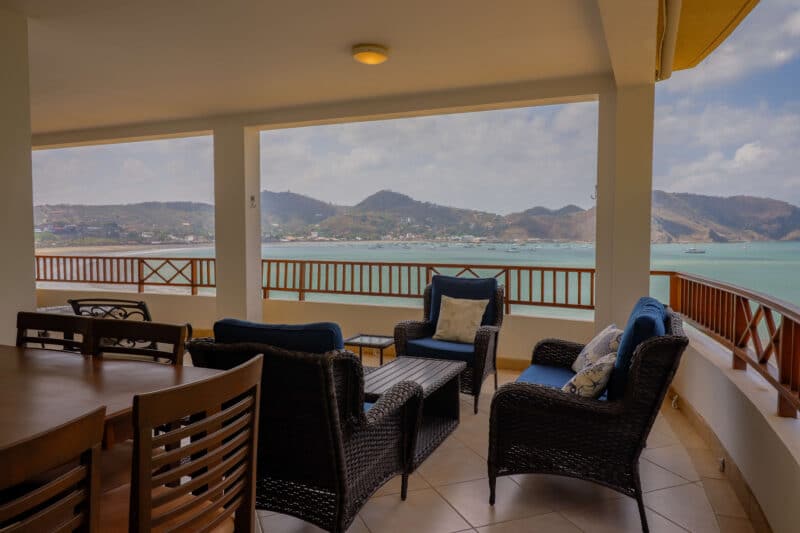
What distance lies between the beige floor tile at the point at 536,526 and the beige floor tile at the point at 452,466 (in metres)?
0.49

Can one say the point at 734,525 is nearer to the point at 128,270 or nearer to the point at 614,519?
the point at 614,519

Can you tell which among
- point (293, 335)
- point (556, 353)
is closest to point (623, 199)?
point (556, 353)

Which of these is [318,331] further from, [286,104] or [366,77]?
[286,104]

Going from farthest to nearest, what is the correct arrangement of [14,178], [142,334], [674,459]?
[14,178]
[674,459]
[142,334]

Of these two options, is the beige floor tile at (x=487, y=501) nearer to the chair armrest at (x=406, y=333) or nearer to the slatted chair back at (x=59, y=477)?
the chair armrest at (x=406, y=333)

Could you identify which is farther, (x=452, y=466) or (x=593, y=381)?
(x=452, y=466)

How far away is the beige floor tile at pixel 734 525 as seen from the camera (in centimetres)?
234

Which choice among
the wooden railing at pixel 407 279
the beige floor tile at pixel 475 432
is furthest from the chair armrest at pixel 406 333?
the wooden railing at pixel 407 279

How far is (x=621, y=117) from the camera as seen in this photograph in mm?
4527

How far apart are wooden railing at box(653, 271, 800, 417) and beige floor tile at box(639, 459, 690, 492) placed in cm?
73

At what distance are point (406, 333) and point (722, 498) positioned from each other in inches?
96.8

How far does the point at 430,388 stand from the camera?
2984mm

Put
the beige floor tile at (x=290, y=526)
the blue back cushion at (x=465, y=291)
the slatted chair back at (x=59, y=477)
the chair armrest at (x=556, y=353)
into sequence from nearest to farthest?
the slatted chair back at (x=59, y=477), the beige floor tile at (x=290, y=526), the chair armrest at (x=556, y=353), the blue back cushion at (x=465, y=291)

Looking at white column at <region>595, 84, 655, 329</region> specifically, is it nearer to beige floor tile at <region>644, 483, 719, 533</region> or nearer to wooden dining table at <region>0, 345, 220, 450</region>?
beige floor tile at <region>644, 483, 719, 533</region>
